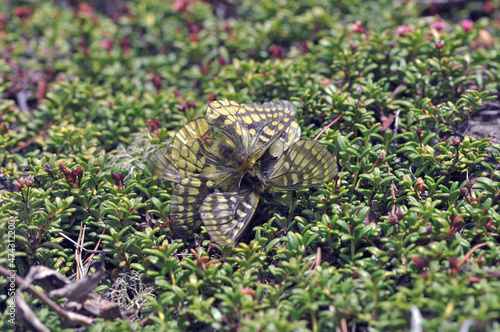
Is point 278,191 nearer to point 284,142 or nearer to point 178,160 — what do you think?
point 284,142

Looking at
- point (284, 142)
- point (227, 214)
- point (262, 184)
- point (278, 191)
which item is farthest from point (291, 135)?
point (227, 214)

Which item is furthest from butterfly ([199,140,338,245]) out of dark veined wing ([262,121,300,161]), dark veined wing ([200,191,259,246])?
dark veined wing ([262,121,300,161])

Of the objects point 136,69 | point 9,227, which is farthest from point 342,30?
point 9,227

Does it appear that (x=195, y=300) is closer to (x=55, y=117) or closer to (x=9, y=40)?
(x=55, y=117)

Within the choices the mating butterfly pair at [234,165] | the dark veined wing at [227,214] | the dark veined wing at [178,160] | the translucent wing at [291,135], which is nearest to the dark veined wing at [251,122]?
the mating butterfly pair at [234,165]

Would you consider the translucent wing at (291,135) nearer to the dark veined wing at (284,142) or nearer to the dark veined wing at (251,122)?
the dark veined wing at (284,142)

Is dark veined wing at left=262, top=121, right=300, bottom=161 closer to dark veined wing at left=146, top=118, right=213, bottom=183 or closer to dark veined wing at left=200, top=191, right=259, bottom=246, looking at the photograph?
dark veined wing at left=200, top=191, right=259, bottom=246

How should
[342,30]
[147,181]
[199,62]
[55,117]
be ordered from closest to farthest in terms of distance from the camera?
[147,181] → [55,117] → [342,30] → [199,62]
